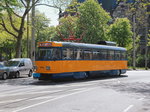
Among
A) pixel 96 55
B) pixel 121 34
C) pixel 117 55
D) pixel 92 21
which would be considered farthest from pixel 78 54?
pixel 121 34

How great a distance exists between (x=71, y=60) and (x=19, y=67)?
6.19 meters

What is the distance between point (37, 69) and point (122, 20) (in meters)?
37.3

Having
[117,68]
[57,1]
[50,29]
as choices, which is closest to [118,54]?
[117,68]

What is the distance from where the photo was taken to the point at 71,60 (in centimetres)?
2059

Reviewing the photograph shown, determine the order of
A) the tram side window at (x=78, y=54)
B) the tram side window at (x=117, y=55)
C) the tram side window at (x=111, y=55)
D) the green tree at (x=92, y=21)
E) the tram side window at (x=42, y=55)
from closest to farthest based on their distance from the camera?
the tram side window at (x=42, y=55) → the tram side window at (x=78, y=54) → the tram side window at (x=111, y=55) → the tram side window at (x=117, y=55) → the green tree at (x=92, y=21)

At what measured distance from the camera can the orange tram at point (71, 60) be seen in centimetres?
1944

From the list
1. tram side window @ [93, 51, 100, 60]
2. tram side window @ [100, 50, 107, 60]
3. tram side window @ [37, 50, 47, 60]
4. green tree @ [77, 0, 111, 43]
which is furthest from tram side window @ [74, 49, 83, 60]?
green tree @ [77, 0, 111, 43]

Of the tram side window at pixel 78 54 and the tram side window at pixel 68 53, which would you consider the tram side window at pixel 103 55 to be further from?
the tram side window at pixel 68 53

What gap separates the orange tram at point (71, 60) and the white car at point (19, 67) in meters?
4.49

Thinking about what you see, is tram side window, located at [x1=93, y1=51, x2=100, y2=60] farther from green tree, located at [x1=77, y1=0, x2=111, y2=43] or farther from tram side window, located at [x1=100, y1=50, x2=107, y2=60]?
green tree, located at [x1=77, y1=0, x2=111, y2=43]

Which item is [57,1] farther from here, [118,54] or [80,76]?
[80,76]

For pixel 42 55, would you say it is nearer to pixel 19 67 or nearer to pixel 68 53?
pixel 68 53

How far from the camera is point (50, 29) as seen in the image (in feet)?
262

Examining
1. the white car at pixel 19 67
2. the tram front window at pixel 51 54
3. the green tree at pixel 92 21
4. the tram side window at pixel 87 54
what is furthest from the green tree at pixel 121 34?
the tram front window at pixel 51 54
